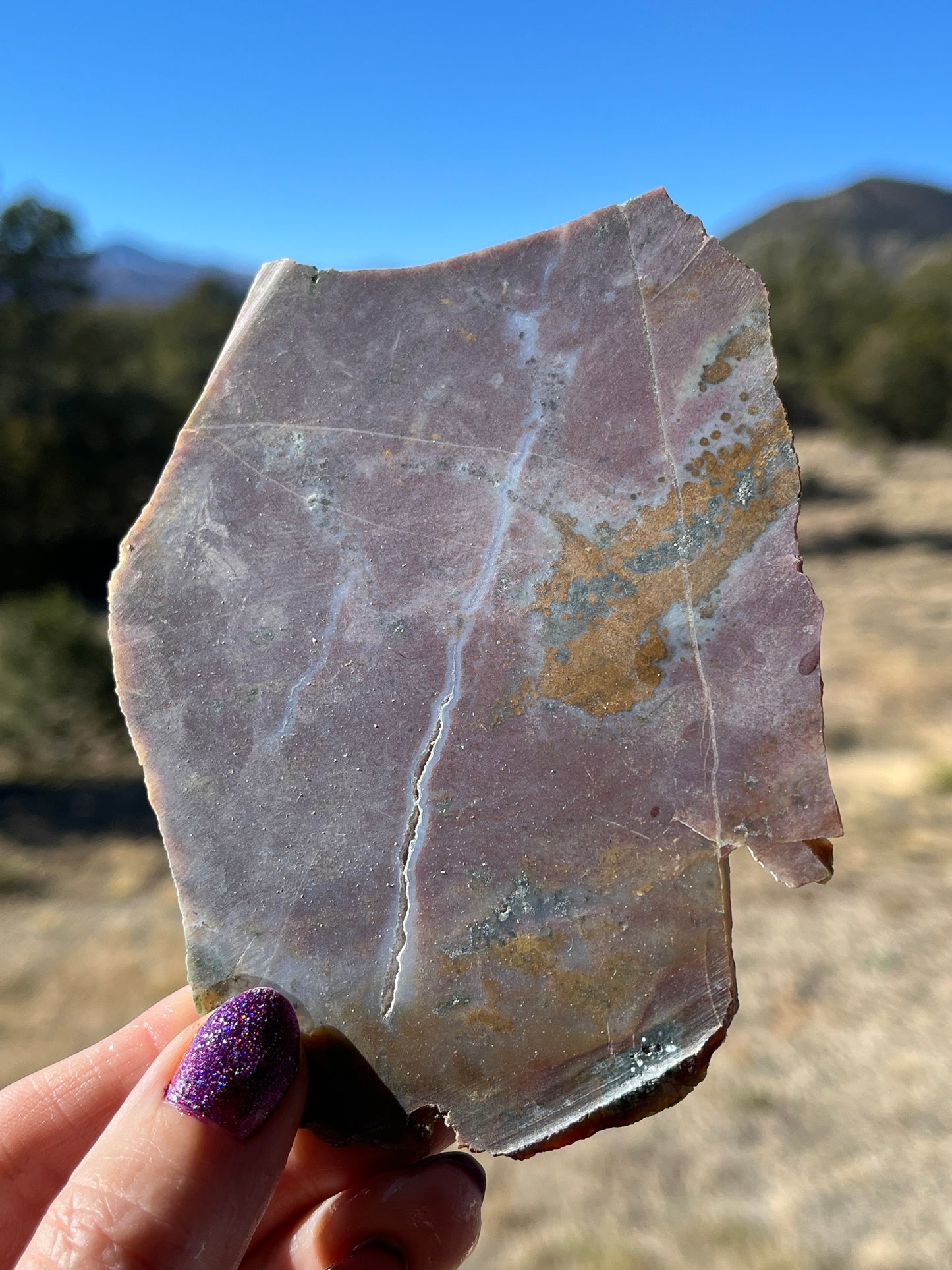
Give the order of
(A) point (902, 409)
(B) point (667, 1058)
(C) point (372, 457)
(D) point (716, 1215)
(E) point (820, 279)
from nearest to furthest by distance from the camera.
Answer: (B) point (667, 1058) → (C) point (372, 457) → (D) point (716, 1215) → (A) point (902, 409) → (E) point (820, 279)

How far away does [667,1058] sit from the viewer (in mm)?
1294

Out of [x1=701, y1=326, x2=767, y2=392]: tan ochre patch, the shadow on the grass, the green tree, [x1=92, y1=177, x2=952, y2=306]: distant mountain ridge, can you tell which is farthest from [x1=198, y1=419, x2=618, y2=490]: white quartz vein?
[x1=92, y1=177, x2=952, y2=306]: distant mountain ridge

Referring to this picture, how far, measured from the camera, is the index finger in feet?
5.10

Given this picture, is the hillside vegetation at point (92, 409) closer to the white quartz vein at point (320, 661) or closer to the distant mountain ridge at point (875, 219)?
the white quartz vein at point (320, 661)

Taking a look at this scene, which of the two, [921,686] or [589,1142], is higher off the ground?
[589,1142]

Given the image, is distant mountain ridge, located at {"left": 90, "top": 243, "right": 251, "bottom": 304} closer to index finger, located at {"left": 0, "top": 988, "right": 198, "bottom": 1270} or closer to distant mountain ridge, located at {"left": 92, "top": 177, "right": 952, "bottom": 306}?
distant mountain ridge, located at {"left": 92, "top": 177, "right": 952, "bottom": 306}

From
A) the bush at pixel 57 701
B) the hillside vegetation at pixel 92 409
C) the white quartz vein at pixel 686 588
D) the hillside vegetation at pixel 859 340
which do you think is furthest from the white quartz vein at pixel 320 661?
the hillside vegetation at pixel 859 340

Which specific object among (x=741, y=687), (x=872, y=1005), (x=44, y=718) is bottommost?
(x=872, y=1005)

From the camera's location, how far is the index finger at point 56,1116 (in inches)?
61.2

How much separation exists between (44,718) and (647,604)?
6.58 m

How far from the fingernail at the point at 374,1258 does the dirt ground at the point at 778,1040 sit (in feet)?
3.80

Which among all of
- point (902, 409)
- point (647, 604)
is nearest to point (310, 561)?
point (647, 604)

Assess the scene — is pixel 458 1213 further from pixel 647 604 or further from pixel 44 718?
pixel 44 718

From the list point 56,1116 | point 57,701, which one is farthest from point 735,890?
point 57,701
